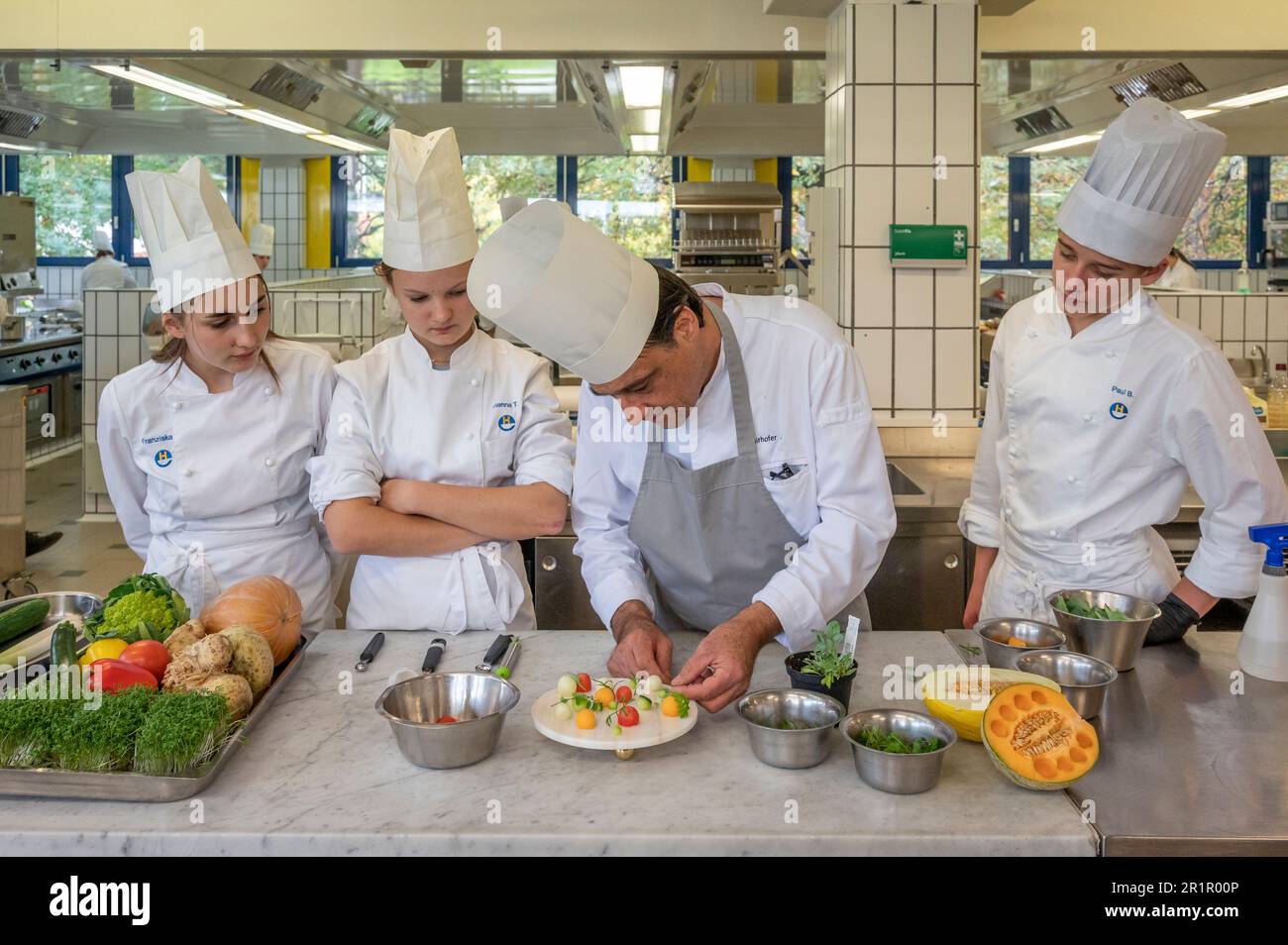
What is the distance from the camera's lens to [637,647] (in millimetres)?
1957

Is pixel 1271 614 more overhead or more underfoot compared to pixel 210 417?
more underfoot

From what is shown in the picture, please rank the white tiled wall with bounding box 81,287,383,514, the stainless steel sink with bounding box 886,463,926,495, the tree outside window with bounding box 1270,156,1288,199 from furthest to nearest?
the tree outside window with bounding box 1270,156,1288,199 < the white tiled wall with bounding box 81,287,383,514 < the stainless steel sink with bounding box 886,463,926,495

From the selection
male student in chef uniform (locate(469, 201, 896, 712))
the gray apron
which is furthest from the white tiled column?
the gray apron

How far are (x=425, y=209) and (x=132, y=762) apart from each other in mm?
1142

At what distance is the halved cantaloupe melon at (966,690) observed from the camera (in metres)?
1.68

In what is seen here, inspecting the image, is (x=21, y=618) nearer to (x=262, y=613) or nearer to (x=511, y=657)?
(x=262, y=613)

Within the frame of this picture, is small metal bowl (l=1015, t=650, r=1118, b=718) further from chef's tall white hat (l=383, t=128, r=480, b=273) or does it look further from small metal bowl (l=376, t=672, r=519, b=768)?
chef's tall white hat (l=383, t=128, r=480, b=273)

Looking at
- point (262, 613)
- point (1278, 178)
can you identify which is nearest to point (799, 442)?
point (262, 613)

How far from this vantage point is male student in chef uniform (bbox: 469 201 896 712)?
1856 mm

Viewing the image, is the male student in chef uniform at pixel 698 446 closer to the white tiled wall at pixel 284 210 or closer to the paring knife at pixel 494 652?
the paring knife at pixel 494 652

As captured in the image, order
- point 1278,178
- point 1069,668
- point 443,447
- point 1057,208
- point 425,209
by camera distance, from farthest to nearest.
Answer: point 1057,208, point 1278,178, point 443,447, point 425,209, point 1069,668

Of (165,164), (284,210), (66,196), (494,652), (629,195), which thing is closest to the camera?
(494,652)

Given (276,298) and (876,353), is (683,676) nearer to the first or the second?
(876,353)

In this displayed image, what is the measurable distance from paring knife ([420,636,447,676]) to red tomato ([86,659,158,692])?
16.7 inches
